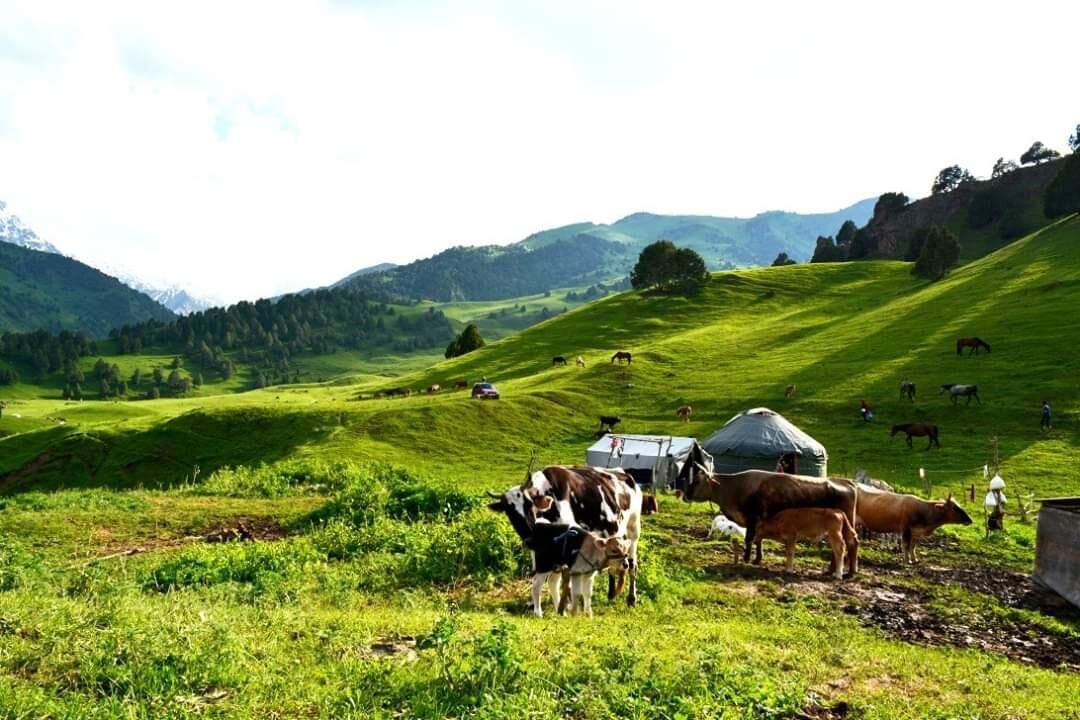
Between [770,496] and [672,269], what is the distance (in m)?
111

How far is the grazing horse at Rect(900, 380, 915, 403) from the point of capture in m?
55.1

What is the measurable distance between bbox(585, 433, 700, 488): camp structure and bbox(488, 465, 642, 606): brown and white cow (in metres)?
24.1

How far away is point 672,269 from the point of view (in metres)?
126

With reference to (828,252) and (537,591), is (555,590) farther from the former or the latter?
(828,252)

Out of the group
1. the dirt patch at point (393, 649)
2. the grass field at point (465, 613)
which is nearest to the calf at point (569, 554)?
the grass field at point (465, 613)

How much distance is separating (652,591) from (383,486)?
42.8 feet

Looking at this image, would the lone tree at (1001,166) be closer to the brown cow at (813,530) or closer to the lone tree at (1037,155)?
the lone tree at (1037,155)

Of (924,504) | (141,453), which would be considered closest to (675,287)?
(141,453)

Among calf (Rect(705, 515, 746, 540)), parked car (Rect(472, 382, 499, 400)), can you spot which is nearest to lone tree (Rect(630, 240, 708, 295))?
parked car (Rect(472, 382, 499, 400))

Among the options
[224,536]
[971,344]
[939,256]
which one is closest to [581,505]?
[224,536]

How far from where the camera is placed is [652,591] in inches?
571

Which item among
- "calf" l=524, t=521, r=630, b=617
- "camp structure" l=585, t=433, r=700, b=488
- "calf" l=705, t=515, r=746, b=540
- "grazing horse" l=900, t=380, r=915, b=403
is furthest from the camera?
"grazing horse" l=900, t=380, r=915, b=403

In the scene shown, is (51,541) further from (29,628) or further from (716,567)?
(716,567)

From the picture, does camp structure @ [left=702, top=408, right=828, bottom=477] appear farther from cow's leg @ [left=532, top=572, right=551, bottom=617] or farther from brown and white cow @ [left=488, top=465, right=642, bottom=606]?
cow's leg @ [left=532, top=572, right=551, bottom=617]
